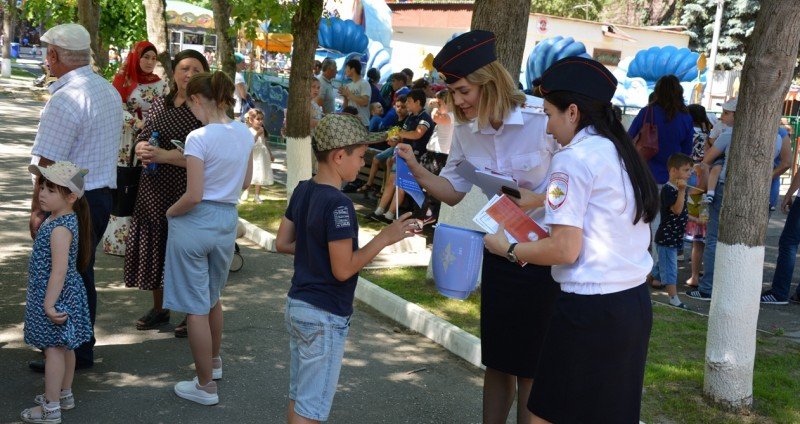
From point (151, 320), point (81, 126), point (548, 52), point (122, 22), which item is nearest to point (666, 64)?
point (548, 52)

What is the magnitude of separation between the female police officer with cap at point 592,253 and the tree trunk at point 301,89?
725cm

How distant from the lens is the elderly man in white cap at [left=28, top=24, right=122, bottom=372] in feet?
16.8

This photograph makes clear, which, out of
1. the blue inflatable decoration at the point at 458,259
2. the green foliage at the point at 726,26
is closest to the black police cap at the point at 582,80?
the blue inflatable decoration at the point at 458,259

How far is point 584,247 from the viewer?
3.27 m

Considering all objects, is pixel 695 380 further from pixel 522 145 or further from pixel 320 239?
pixel 320 239

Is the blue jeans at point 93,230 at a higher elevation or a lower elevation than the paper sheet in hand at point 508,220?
lower

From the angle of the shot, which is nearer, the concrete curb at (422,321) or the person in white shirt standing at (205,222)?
the person in white shirt standing at (205,222)

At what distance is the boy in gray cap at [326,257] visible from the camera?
359 cm

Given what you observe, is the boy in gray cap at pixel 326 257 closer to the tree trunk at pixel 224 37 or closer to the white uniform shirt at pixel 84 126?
the white uniform shirt at pixel 84 126

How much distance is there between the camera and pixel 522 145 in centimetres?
411

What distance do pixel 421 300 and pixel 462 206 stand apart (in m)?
0.96

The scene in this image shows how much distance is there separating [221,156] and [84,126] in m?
0.88

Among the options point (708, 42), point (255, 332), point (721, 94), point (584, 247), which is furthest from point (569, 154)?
point (708, 42)

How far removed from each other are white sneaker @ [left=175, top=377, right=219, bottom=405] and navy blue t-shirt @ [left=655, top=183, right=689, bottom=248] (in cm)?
505
